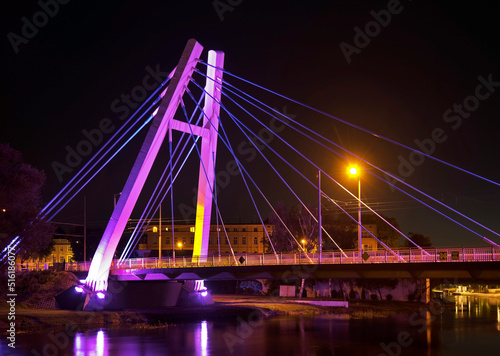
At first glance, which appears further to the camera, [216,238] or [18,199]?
[216,238]

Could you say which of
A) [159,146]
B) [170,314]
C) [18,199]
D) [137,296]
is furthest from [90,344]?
[137,296]

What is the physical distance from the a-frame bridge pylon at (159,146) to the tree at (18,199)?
528cm

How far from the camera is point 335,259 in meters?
42.0

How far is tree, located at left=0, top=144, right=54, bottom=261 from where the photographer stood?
39.1m

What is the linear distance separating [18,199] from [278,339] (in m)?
19.0

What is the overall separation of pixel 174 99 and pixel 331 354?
21.6 metres

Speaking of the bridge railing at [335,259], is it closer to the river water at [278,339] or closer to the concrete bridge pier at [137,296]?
the concrete bridge pier at [137,296]

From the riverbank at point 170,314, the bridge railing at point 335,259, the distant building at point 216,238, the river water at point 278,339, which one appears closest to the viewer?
the bridge railing at point 335,259

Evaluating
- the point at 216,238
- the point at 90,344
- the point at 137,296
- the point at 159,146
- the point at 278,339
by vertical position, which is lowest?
the point at 278,339

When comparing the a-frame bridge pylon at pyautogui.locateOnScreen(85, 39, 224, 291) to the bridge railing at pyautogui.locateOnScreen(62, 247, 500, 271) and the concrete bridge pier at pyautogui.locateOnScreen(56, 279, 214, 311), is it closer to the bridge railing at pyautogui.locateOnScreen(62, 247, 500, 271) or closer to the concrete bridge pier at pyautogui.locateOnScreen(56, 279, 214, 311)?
the concrete bridge pier at pyautogui.locateOnScreen(56, 279, 214, 311)

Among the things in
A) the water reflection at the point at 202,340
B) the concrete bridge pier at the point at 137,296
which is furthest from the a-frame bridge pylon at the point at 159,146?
the water reflection at the point at 202,340

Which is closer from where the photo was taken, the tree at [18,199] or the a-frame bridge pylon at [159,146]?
the tree at [18,199]

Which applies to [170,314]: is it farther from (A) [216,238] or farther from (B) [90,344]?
(A) [216,238]

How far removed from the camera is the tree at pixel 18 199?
3906 cm
